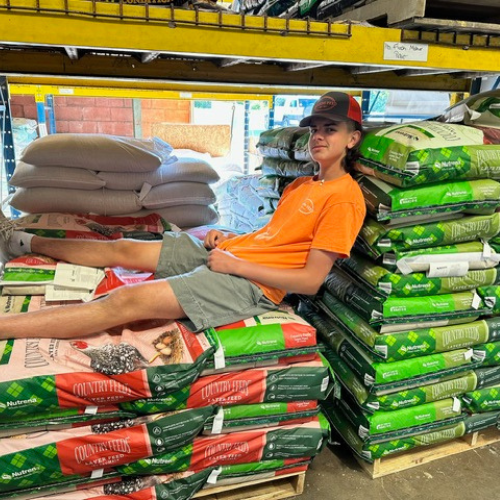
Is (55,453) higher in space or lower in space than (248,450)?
higher

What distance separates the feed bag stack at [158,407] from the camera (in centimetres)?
186

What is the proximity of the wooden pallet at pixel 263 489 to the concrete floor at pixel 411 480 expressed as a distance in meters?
0.07

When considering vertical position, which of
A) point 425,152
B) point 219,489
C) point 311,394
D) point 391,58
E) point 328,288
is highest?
point 391,58

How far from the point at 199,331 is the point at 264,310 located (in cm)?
36

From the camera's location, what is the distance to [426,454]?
265 cm

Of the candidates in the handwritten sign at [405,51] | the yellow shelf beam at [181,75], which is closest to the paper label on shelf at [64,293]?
the yellow shelf beam at [181,75]

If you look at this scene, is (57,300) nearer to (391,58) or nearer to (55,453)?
(55,453)

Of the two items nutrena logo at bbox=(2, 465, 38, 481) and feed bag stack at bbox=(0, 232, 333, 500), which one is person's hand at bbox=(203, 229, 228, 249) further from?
nutrena logo at bbox=(2, 465, 38, 481)

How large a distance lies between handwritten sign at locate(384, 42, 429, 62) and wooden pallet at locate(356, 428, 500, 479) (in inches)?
78.9

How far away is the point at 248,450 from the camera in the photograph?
7.20ft

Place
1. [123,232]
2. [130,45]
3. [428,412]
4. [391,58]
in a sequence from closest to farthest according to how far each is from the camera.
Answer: [130,45]
[391,58]
[428,412]
[123,232]

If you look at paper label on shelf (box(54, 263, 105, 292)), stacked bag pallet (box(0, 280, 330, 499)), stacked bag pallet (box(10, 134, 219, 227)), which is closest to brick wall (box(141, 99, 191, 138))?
stacked bag pallet (box(10, 134, 219, 227))

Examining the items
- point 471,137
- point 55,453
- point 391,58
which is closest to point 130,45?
point 391,58

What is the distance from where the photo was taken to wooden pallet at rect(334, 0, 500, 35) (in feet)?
6.52
